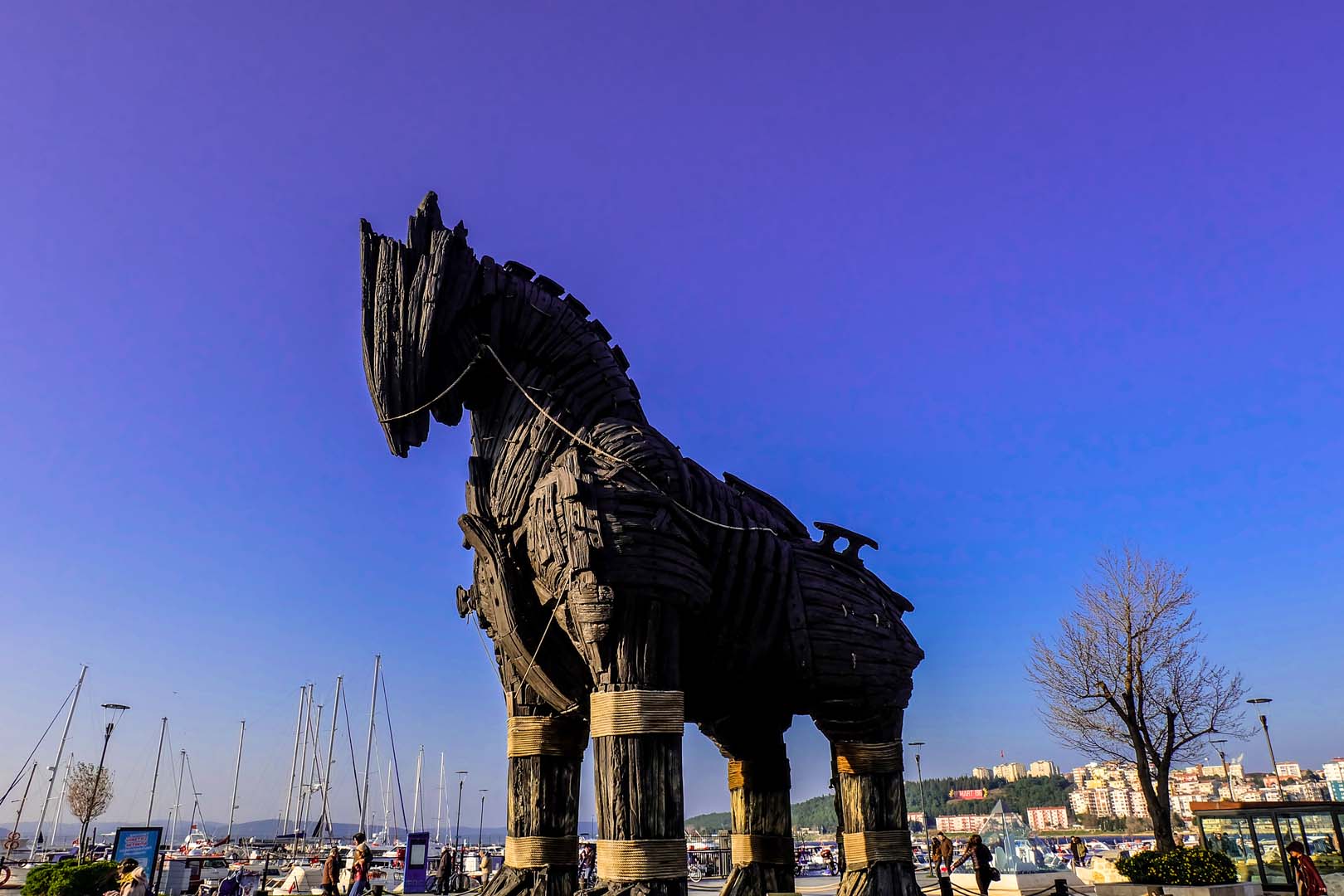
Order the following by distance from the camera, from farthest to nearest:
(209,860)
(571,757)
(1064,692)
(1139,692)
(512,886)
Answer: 1. (209,860)
2. (1064,692)
3. (1139,692)
4. (571,757)
5. (512,886)

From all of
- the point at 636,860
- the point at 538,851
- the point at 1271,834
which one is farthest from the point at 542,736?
the point at 1271,834

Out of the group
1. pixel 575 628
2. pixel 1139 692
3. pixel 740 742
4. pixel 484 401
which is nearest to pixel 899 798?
pixel 740 742

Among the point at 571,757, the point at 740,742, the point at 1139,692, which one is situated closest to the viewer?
the point at 571,757

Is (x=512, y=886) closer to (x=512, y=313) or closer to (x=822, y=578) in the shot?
(x=822, y=578)

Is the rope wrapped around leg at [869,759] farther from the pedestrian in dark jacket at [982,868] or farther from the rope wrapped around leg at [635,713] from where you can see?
the pedestrian in dark jacket at [982,868]

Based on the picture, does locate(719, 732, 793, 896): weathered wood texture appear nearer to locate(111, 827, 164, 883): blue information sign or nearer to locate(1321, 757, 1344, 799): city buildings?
locate(111, 827, 164, 883): blue information sign

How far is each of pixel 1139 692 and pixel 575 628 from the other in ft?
63.3

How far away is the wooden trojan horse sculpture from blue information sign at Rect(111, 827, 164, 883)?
599 inches

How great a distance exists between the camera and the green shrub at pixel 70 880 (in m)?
14.7

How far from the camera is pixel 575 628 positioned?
6672mm

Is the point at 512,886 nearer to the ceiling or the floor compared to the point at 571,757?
nearer to the floor

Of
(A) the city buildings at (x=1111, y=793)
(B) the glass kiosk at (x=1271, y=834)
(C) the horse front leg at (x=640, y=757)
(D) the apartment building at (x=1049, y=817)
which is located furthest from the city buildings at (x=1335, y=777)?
(C) the horse front leg at (x=640, y=757)

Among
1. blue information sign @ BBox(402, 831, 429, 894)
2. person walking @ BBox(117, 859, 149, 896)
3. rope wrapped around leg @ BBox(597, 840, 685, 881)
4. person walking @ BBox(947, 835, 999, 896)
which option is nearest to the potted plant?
person walking @ BBox(947, 835, 999, 896)

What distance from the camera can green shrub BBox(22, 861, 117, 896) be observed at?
577 inches
